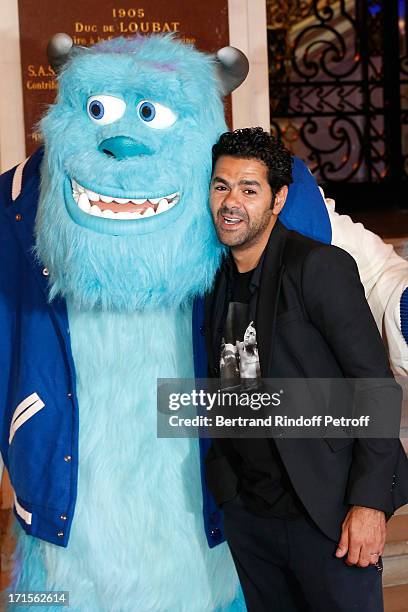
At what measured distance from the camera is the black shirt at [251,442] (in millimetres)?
1901

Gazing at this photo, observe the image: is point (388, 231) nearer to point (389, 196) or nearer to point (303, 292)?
point (389, 196)

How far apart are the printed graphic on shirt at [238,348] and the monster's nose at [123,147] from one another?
15.3 inches

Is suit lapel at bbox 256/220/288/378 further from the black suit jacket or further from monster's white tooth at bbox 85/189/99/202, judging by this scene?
monster's white tooth at bbox 85/189/99/202

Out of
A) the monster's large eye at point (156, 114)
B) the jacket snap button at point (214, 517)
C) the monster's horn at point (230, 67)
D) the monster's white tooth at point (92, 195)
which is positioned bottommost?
the jacket snap button at point (214, 517)

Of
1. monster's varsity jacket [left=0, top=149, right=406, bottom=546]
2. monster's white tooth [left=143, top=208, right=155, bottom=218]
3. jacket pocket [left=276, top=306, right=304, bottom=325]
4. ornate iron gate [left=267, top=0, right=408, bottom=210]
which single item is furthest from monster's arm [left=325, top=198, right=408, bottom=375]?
ornate iron gate [left=267, top=0, right=408, bottom=210]

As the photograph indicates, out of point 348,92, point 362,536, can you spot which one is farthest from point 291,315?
point 348,92

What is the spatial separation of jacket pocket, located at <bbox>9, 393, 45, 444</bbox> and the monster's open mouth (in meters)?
0.50

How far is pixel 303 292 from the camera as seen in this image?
186 cm

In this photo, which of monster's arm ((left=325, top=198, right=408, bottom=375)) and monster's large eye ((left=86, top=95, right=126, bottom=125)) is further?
monster's arm ((left=325, top=198, right=408, bottom=375))

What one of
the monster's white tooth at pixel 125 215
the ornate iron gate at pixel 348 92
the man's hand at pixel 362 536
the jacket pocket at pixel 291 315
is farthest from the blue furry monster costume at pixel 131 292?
the ornate iron gate at pixel 348 92

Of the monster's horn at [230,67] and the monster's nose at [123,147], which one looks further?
the monster's horn at [230,67]

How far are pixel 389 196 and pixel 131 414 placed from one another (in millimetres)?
5792

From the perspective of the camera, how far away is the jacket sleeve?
1.82 meters

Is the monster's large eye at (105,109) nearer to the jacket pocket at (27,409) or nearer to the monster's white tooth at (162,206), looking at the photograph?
→ the monster's white tooth at (162,206)
